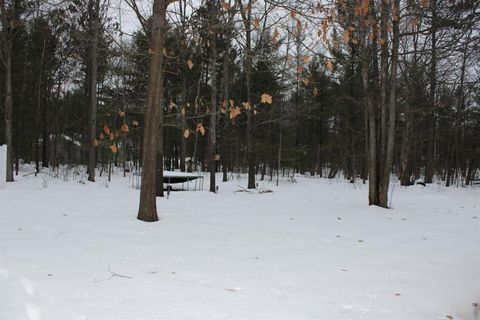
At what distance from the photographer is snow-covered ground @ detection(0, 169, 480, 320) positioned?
10.1 ft

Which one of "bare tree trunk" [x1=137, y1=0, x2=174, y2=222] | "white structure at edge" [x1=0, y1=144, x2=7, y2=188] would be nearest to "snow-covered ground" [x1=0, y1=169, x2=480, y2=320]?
"bare tree trunk" [x1=137, y1=0, x2=174, y2=222]

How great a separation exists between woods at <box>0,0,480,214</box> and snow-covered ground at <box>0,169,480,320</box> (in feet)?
5.18

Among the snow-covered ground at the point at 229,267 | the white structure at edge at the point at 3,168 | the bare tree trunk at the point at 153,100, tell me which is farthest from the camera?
the white structure at edge at the point at 3,168

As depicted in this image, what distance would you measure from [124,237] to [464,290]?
396 cm

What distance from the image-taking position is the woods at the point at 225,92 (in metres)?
7.67

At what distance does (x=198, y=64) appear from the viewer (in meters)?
22.7

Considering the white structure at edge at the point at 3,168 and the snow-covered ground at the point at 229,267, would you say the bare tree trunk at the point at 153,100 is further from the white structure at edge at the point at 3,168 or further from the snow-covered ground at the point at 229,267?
the white structure at edge at the point at 3,168

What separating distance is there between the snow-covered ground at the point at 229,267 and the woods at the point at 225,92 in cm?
158

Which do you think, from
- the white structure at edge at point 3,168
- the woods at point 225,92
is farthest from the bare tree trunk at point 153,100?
the white structure at edge at point 3,168

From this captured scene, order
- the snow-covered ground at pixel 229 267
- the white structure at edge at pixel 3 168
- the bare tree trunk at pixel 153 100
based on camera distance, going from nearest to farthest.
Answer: the snow-covered ground at pixel 229 267 < the bare tree trunk at pixel 153 100 < the white structure at edge at pixel 3 168

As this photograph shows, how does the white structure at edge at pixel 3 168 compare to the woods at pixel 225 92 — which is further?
the white structure at edge at pixel 3 168

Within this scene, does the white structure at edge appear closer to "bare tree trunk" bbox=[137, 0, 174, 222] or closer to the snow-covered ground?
the snow-covered ground

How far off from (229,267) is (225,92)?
15039 mm

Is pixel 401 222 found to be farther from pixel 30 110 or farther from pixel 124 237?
pixel 30 110
